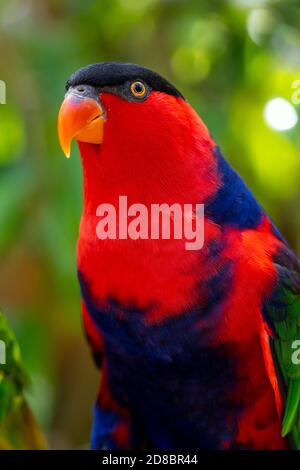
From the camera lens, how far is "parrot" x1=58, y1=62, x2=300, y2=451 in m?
1.09

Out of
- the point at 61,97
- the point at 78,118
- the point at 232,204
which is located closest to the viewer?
the point at 78,118

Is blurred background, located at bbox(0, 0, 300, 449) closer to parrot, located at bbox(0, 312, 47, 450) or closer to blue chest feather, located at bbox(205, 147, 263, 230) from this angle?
blue chest feather, located at bbox(205, 147, 263, 230)

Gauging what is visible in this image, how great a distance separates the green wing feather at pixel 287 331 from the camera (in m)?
1.17

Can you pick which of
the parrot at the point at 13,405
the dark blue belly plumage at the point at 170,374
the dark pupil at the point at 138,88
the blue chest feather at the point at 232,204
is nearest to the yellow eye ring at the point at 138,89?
the dark pupil at the point at 138,88

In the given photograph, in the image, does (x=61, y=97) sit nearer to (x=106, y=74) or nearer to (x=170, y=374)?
(x=106, y=74)

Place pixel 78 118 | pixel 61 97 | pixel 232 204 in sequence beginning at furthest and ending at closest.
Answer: pixel 61 97
pixel 232 204
pixel 78 118

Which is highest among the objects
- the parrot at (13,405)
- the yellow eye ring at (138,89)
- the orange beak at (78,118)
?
the yellow eye ring at (138,89)

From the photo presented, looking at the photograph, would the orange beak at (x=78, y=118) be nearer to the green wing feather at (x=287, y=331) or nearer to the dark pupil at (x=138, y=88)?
the dark pupil at (x=138, y=88)

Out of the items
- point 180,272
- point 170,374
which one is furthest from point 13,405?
point 180,272

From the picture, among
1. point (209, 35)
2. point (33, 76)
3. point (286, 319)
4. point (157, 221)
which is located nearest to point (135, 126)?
point (157, 221)

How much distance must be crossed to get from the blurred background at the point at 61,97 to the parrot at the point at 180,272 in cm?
37

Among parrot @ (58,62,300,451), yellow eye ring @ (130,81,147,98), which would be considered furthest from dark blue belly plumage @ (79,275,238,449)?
yellow eye ring @ (130,81,147,98)

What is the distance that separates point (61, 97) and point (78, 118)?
60cm

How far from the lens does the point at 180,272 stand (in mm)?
1092
